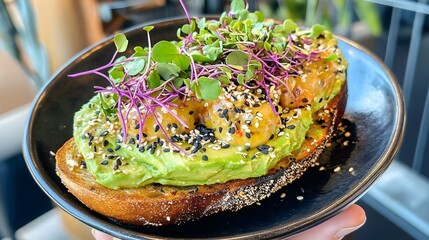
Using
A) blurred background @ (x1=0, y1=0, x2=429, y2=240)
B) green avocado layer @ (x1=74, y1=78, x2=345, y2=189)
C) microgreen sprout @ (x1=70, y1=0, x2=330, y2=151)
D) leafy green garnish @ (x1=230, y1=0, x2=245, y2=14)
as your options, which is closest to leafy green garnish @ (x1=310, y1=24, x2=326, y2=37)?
microgreen sprout @ (x1=70, y1=0, x2=330, y2=151)

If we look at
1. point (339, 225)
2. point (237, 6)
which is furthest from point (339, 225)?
point (237, 6)

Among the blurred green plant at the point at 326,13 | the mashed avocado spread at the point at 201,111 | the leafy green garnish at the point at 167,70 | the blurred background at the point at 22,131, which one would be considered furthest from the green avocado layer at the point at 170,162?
the blurred green plant at the point at 326,13

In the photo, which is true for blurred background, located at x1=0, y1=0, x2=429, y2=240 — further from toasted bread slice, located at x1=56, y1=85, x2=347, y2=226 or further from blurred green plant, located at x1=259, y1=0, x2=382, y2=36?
toasted bread slice, located at x1=56, y1=85, x2=347, y2=226

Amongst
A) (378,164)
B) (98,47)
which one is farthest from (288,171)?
(98,47)

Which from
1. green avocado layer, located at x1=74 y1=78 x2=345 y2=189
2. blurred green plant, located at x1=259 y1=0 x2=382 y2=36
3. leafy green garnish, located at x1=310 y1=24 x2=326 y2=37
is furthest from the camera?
blurred green plant, located at x1=259 y1=0 x2=382 y2=36

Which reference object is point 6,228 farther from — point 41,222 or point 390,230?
point 390,230

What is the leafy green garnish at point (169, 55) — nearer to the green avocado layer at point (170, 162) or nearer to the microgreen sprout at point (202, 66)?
the microgreen sprout at point (202, 66)
